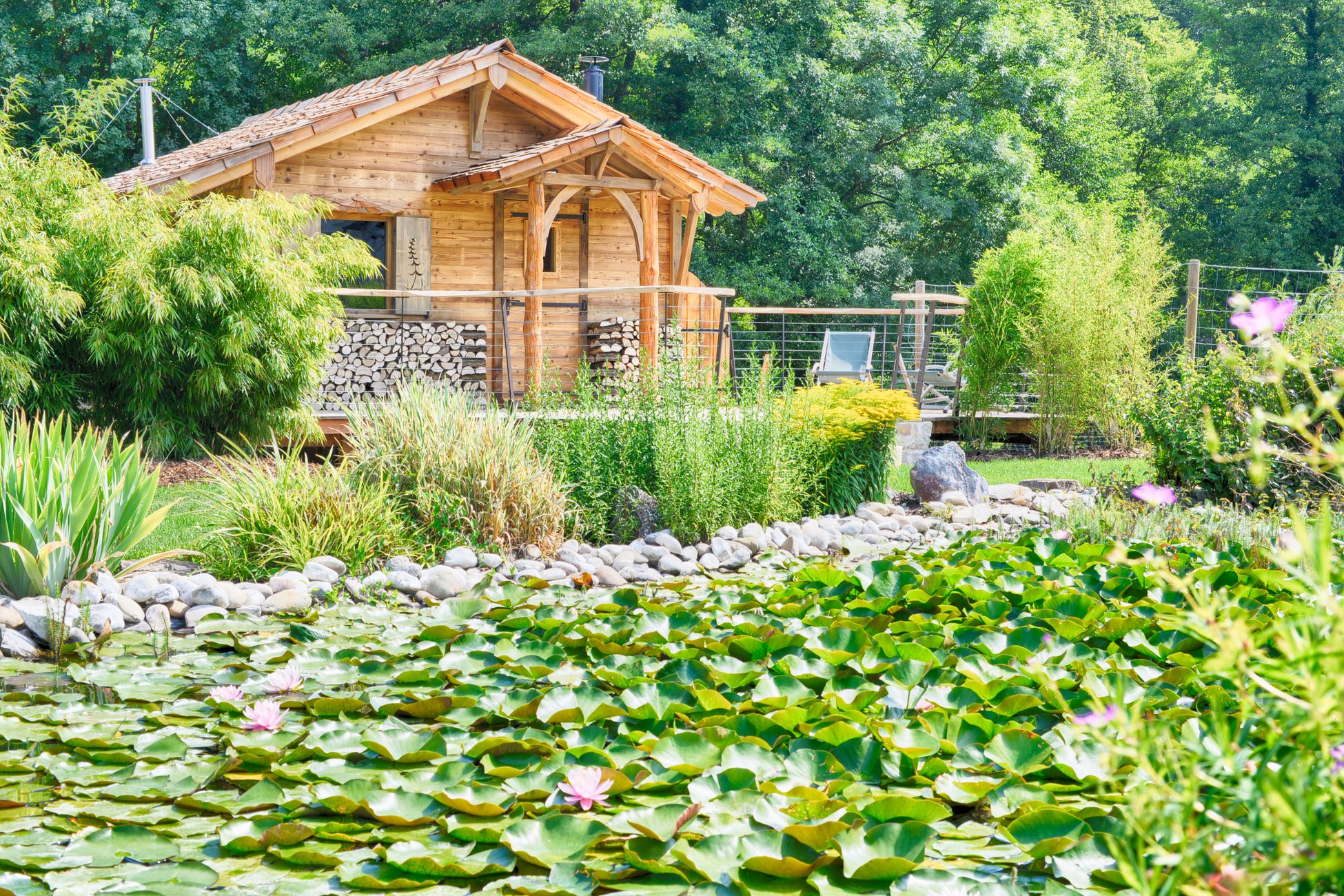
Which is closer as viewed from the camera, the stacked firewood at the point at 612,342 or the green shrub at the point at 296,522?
the green shrub at the point at 296,522

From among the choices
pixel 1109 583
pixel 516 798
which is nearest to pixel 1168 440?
pixel 1109 583

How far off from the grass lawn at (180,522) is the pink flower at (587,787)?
138 inches

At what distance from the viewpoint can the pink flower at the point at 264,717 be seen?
113 inches

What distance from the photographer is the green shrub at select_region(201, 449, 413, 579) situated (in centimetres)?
529

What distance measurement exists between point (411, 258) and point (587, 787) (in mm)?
10668

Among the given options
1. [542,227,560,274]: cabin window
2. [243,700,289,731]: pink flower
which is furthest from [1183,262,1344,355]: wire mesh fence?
[542,227,560,274]: cabin window

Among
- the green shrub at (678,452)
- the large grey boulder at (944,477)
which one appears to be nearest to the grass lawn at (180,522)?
the green shrub at (678,452)

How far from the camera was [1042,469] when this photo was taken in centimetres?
988

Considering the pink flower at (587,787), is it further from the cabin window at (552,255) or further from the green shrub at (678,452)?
the cabin window at (552,255)

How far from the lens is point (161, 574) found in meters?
4.99

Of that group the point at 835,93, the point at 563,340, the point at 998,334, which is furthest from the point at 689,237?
the point at 835,93

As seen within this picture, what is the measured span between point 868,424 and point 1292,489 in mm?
2520

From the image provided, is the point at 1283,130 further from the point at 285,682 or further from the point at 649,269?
the point at 285,682

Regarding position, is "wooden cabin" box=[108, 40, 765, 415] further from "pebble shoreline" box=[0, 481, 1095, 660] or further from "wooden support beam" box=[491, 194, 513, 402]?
"pebble shoreline" box=[0, 481, 1095, 660]
